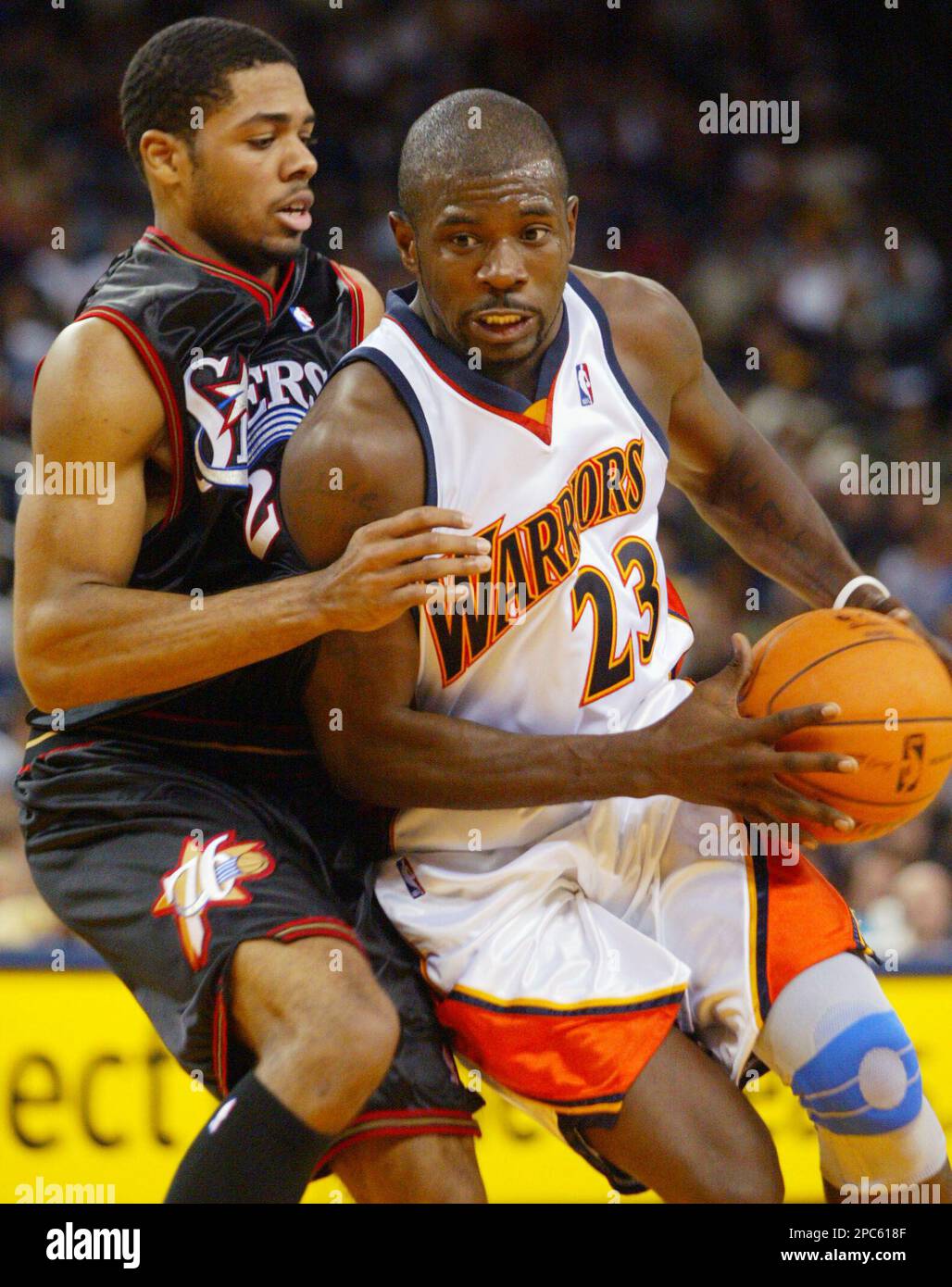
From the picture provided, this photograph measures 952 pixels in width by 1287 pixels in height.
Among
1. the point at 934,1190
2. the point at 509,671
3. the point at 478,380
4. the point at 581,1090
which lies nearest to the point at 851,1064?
the point at 934,1190

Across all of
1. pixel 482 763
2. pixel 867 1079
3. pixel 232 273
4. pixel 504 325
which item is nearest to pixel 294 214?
pixel 232 273

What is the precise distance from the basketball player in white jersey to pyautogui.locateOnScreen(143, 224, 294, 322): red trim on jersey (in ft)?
0.94

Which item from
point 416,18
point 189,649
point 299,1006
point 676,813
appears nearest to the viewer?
point 299,1006

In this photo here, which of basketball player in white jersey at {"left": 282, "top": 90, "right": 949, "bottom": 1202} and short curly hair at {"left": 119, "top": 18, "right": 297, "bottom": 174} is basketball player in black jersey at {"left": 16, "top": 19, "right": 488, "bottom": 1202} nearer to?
short curly hair at {"left": 119, "top": 18, "right": 297, "bottom": 174}

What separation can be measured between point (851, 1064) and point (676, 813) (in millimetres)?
511

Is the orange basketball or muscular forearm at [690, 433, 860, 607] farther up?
muscular forearm at [690, 433, 860, 607]

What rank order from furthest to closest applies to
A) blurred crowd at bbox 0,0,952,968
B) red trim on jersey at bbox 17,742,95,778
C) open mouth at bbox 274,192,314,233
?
blurred crowd at bbox 0,0,952,968 < open mouth at bbox 274,192,314,233 < red trim on jersey at bbox 17,742,95,778

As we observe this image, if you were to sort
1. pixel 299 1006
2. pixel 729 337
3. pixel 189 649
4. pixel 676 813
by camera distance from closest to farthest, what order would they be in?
pixel 299 1006, pixel 189 649, pixel 676 813, pixel 729 337

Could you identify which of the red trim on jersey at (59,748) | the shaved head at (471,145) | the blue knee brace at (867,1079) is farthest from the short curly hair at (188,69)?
the blue knee brace at (867,1079)

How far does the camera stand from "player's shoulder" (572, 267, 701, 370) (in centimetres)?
300

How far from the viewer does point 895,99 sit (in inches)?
294

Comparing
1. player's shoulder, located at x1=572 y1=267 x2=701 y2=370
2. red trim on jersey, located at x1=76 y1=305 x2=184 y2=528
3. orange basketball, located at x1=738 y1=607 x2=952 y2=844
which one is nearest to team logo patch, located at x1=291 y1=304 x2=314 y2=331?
red trim on jersey, located at x1=76 y1=305 x2=184 y2=528

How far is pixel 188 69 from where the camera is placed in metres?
2.99
